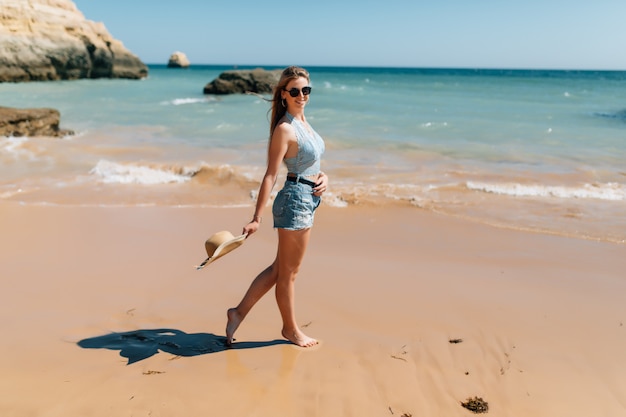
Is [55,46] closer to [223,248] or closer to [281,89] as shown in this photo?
[281,89]

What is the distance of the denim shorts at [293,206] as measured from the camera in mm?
3266

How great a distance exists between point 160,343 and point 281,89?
1.86 metres

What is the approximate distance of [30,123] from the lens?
555 inches

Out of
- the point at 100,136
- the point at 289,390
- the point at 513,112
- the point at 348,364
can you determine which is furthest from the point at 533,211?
the point at 513,112

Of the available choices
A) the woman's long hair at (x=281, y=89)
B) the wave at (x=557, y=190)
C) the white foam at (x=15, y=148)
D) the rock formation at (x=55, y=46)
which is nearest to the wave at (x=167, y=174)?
the white foam at (x=15, y=148)

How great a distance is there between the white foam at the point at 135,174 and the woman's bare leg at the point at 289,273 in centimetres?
622

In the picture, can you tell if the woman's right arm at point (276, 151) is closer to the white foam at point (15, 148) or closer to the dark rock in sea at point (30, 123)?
the white foam at point (15, 148)

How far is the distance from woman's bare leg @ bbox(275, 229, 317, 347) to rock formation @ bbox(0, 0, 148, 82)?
48753 mm

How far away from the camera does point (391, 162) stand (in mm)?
11898

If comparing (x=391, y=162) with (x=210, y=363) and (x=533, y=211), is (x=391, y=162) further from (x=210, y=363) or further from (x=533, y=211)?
(x=210, y=363)

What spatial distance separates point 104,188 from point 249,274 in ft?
15.2

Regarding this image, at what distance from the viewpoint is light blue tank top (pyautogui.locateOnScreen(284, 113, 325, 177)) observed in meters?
3.25

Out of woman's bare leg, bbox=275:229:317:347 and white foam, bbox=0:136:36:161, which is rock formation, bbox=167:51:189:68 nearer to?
white foam, bbox=0:136:36:161

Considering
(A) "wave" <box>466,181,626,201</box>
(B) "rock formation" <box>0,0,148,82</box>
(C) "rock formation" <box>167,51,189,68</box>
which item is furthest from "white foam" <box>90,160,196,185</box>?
(C) "rock formation" <box>167,51,189,68</box>
